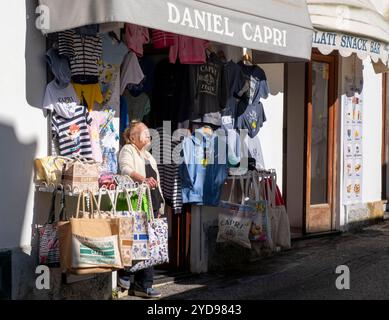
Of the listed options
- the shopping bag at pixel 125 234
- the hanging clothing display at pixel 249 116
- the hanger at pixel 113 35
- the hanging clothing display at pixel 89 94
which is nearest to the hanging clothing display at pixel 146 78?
the hanger at pixel 113 35

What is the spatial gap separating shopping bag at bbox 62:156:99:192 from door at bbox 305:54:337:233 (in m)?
5.24

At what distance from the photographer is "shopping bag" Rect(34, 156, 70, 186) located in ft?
22.1

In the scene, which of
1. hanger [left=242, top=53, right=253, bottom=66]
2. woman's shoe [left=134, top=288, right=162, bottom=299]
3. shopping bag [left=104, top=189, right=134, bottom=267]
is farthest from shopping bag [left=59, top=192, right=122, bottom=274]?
hanger [left=242, top=53, right=253, bottom=66]

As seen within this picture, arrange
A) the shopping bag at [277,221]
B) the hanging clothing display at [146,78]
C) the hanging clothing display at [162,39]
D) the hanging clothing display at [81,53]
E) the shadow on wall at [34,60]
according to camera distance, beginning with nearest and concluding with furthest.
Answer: the shadow on wall at [34,60] < the hanging clothing display at [81,53] < the hanging clothing display at [162,39] < the hanging clothing display at [146,78] < the shopping bag at [277,221]

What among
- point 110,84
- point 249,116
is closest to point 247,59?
point 249,116

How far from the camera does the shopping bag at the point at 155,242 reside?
6.94 metres

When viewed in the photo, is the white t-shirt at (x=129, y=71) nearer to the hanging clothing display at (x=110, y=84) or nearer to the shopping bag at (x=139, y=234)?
the hanging clothing display at (x=110, y=84)

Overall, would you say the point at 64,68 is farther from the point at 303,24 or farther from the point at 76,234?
the point at 303,24

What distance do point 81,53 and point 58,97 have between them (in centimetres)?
48

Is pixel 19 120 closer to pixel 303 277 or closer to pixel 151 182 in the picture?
pixel 151 182

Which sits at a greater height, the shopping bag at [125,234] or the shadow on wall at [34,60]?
the shadow on wall at [34,60]

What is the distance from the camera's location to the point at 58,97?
692cm

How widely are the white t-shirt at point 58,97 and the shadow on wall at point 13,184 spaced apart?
15.1 inches

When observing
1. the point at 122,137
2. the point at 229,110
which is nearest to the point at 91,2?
the point at 122,137
